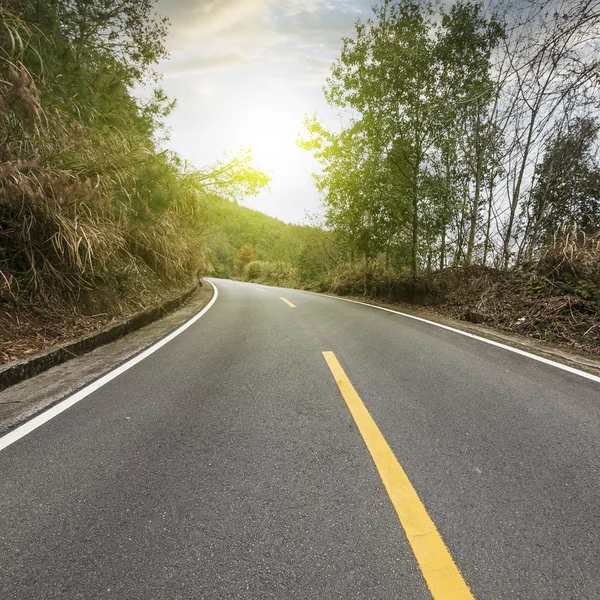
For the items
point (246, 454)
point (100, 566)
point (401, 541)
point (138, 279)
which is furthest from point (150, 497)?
point (138, 279)

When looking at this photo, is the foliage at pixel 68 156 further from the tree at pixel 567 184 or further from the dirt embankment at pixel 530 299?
the tree at pixel 567 184

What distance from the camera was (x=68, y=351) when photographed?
4004 mm

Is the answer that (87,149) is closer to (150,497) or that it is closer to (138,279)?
(138,279)

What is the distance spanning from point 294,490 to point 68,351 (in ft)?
12.1

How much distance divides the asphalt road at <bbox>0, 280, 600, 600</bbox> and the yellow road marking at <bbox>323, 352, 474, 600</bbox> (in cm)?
3

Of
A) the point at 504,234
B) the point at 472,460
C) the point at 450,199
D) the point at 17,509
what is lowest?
the point at 17,509

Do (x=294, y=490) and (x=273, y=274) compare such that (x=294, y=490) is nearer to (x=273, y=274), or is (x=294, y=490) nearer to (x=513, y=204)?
(x=513, y=204)

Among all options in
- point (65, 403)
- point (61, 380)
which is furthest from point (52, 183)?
point (65, 403)

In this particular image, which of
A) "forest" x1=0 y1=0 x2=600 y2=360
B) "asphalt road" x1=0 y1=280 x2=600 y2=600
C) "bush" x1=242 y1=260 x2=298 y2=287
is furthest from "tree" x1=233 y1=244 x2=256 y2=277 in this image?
"asphalt road" x1=0 y1=280 x2=600 y2=600

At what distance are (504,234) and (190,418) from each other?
935 cm

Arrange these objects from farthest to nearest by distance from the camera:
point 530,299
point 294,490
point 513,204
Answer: point 513,204
point 530,299
point 294,490

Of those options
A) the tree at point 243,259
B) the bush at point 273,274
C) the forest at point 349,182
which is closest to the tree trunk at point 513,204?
the forest at point 349,182

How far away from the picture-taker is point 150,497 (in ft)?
5.58

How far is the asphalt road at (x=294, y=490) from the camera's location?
4.19 feet
